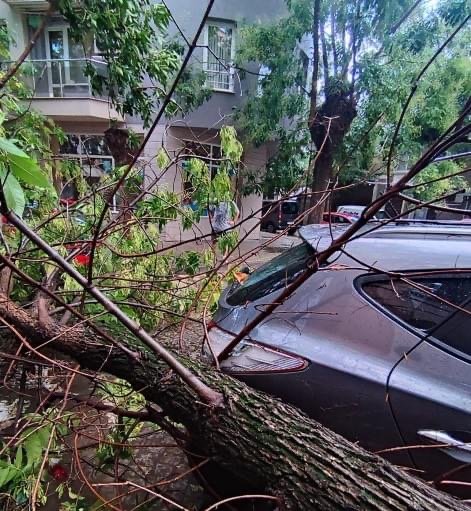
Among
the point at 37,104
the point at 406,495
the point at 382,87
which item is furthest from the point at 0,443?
the point at 37,104

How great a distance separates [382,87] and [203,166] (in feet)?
19.8

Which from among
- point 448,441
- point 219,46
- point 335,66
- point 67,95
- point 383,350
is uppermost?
point 219,46

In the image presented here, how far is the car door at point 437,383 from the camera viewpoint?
150 cm

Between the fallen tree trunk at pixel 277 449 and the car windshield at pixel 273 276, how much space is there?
0.66 m

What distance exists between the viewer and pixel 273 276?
2.19 metres

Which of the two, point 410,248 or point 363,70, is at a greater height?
point 363,70

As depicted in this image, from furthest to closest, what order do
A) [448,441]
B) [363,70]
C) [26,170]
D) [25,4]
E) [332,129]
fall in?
[25,4], [332,129], [363,70], [448,441], [26,170]

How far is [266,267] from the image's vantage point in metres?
2.46

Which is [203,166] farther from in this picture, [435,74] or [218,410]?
[435,74]

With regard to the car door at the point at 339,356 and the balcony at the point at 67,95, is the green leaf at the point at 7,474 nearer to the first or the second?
the car door at the point at 339,356

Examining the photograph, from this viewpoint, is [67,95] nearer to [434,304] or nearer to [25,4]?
[25,4]

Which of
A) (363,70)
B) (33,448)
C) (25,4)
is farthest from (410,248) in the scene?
Result: (25,4)

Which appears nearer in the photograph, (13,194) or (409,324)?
(13,194)

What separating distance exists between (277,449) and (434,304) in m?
0.98
